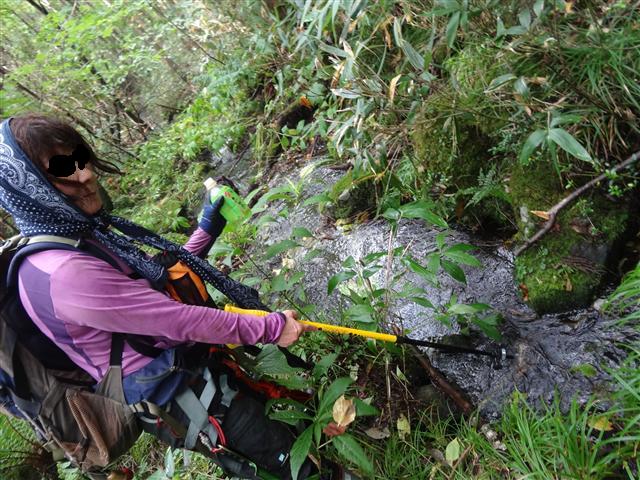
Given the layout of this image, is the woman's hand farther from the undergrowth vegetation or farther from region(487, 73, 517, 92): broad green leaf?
region(487, 73, 517, 92): broad green leaf

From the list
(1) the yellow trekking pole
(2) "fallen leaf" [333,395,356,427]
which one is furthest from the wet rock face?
(2) "fallen leaf" [333,395,356,427]

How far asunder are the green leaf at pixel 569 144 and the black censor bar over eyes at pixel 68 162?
92.0 inches

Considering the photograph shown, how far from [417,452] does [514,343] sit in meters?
1.03

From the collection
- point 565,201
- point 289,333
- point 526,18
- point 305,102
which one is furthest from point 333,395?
point 305,102

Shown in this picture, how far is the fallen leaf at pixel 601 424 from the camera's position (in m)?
2.32

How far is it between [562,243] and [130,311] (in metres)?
2.90

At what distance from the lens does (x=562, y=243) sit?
3203 millimetres

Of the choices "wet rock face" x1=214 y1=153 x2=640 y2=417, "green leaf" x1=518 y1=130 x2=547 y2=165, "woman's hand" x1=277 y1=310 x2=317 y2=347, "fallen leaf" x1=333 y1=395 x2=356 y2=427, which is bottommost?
"wet rock face" x1=214 y1=153 x2=640 y2=417

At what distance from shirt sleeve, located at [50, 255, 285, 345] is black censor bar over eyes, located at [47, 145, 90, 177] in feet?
1.32

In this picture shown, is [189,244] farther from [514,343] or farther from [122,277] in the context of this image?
[514,343]

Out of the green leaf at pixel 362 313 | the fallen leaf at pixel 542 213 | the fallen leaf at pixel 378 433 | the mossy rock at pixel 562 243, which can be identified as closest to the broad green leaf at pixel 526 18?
the mossy rock at pixel 562 243

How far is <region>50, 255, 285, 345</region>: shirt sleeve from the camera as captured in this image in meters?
1.86

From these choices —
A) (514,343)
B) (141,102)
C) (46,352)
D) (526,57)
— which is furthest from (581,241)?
(141,102)

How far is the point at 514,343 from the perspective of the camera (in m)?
3.18
